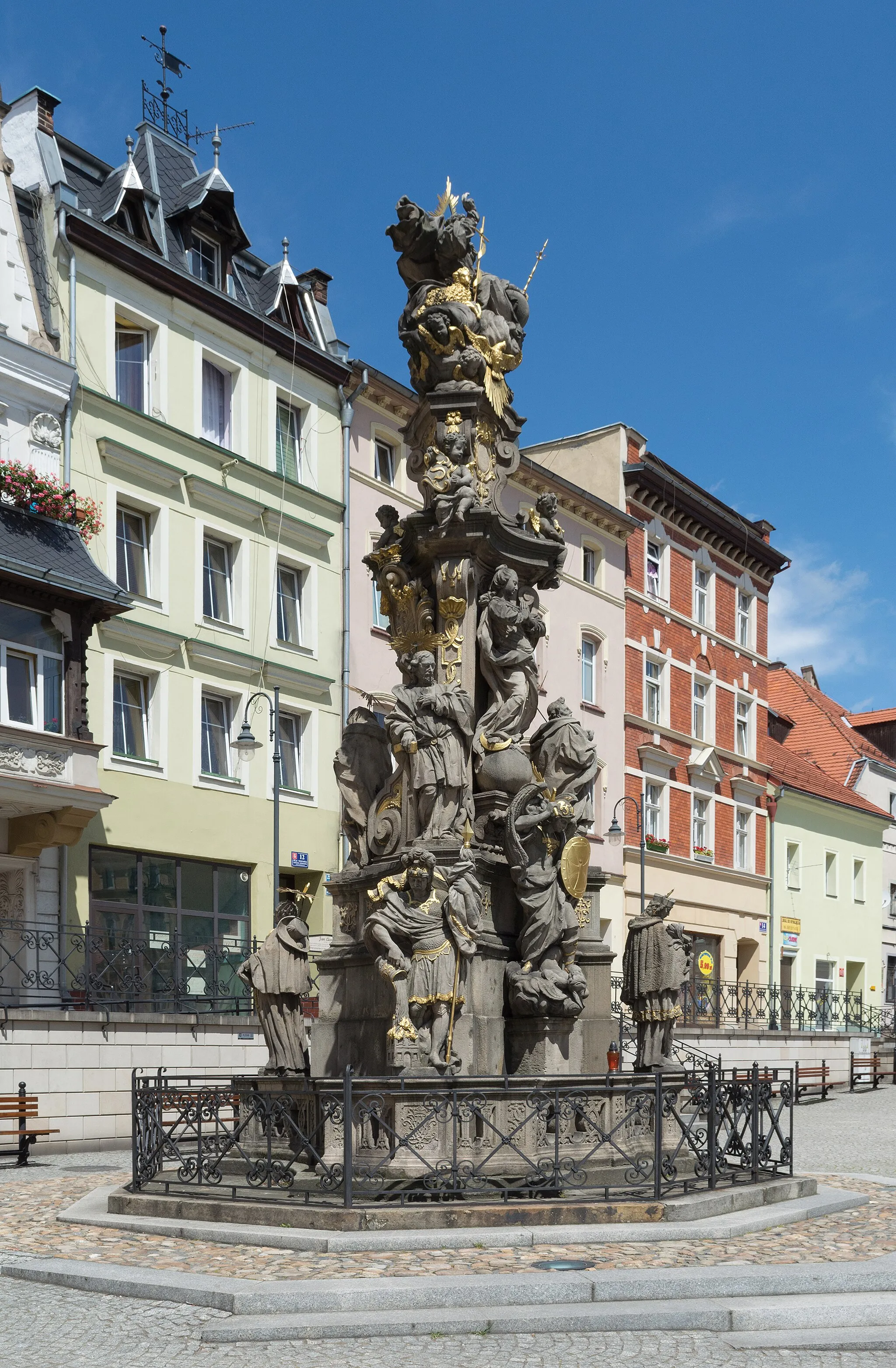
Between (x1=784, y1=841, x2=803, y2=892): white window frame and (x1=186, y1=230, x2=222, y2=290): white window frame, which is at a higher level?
(x1=186, y1=230, x2=222, y2=290): white window frame

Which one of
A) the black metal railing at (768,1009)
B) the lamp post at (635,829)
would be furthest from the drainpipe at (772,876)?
the lamp post at (635,829)

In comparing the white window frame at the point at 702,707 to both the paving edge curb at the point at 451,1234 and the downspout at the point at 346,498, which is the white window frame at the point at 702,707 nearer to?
the downspout at the point at 346,498

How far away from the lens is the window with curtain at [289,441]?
3203 centimetres

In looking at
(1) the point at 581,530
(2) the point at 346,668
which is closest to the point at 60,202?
(2) the point at 346,668

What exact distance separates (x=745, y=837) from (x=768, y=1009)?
10609mm

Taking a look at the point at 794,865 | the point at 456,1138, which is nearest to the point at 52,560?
the point at 456,1138

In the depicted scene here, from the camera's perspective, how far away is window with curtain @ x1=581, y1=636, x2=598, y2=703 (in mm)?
40594

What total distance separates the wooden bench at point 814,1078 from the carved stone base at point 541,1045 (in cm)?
1896

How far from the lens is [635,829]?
4094 centimetres

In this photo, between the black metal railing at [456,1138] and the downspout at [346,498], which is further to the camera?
the downspout at [346,498]

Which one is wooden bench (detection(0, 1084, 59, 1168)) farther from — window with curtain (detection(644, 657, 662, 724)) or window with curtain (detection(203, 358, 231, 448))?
window with curtain (detection(644, 657, 662, 724))

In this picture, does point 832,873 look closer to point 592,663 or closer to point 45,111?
point 592,663

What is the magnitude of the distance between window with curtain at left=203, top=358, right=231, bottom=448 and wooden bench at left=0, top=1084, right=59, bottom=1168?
15.0 metres

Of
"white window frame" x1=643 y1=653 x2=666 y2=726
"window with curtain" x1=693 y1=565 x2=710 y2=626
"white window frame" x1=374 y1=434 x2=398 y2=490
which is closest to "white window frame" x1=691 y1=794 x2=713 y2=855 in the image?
"white window frame" x1=643 y1=653 x2=666 y2=726
